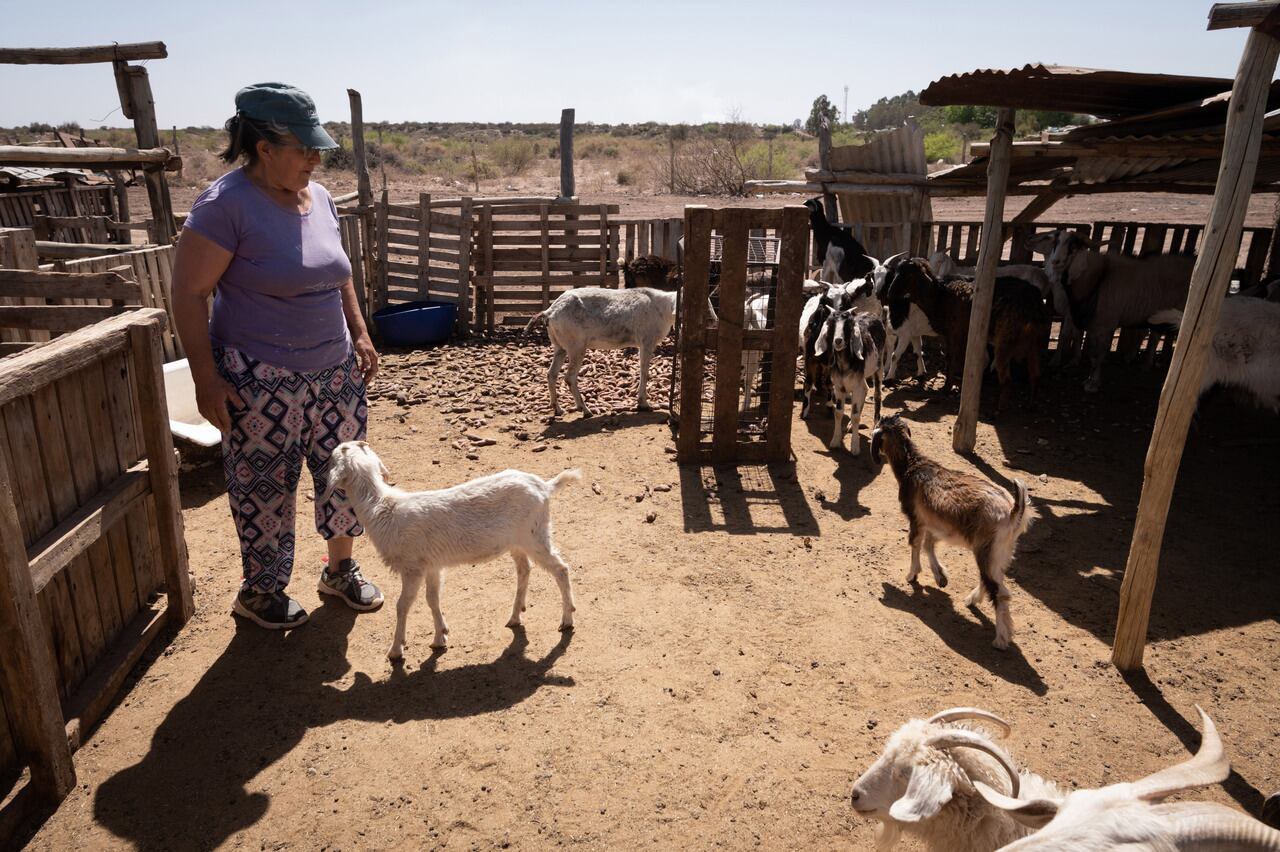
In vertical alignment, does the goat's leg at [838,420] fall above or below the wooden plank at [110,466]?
below

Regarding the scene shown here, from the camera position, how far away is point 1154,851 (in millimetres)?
1765

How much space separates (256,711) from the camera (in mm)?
3865

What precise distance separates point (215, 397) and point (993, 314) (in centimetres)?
774

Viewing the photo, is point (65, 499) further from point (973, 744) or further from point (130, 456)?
point (973, 744)

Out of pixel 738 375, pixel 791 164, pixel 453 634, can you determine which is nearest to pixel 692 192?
pixel 791 164

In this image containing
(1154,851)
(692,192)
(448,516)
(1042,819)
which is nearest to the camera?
(1154,851)

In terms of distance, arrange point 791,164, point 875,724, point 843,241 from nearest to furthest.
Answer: point 875,724
point 843,241
point 791,164

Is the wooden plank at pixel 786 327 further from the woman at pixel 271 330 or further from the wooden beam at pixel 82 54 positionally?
the wooden beam at pixel 82 54

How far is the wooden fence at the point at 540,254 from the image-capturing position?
1252cm

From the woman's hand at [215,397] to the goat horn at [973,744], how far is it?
333 centimetres

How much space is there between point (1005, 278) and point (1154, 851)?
27.5 feet

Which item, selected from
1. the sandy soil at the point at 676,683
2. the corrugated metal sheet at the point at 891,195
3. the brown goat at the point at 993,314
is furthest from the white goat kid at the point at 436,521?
the corrugated metal sheet at the point at 891,195

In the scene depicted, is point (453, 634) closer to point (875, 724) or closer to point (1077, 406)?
point (875, 724)

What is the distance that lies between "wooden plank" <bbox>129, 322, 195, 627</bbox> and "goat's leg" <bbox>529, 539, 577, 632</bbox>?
2036mm
